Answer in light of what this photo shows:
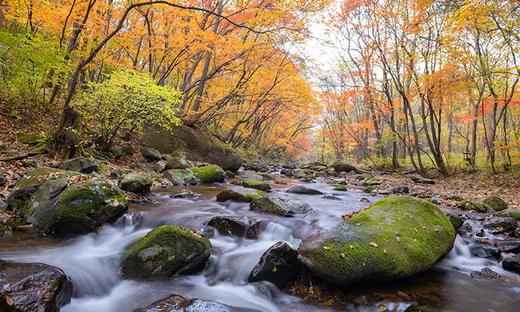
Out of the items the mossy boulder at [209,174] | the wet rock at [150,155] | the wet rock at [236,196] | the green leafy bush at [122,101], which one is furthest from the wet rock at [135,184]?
the wet rock at [150,155]

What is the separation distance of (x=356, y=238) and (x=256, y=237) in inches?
77.1

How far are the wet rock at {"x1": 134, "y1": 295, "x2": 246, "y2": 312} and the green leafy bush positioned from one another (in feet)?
23.9

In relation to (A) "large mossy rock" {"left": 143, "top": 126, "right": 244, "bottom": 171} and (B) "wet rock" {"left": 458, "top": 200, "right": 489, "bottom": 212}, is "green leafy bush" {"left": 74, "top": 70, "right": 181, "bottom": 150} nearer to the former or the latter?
(A) "large mossy rock" {"left": 143, "top": 126, "right": 244, "bottom": 171}

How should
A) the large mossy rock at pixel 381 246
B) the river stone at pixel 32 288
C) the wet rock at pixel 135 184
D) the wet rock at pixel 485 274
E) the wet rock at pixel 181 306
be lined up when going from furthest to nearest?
the wet rock at pixel 135 184 < the wet rock at pixel 485 274 < the large mossy rock at pixel 381 246 < the wet rock at pixel 181 306 < the river stone at pixel 32 288

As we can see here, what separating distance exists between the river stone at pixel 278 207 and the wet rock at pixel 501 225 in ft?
12.2

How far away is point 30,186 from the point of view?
588 centimetres

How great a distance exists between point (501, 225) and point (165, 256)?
6625 millimetres

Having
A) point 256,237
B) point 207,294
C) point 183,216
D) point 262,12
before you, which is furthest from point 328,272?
point 262,12

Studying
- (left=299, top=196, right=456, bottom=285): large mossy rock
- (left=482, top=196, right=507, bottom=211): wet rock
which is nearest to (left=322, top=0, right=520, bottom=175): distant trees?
(left=482, top=196, right=507, bottom=211): wet rock

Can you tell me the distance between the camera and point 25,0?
32.4 ft

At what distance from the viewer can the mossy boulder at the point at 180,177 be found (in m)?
10.2

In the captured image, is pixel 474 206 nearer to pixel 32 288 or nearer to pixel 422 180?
pixel 422 180

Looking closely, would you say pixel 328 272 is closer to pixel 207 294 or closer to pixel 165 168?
pixel 207 294

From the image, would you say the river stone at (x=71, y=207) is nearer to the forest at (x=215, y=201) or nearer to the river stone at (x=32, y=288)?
the forest at (x=215, y=201)
